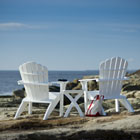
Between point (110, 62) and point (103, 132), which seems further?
point (110, 62)

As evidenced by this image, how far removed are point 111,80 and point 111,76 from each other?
0.28ft

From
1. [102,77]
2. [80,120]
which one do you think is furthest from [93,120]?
[102,77]

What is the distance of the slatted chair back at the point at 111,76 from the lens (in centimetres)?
662

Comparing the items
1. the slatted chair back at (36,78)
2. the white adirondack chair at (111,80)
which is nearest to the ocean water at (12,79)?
the slatted chair back at (36,78)

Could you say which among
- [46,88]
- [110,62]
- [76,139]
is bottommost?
[76,139]

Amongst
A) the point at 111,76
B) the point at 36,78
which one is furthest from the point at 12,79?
the point at 111,76

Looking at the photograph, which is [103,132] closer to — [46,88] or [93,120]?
[93,120]

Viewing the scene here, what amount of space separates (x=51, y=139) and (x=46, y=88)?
198 cm

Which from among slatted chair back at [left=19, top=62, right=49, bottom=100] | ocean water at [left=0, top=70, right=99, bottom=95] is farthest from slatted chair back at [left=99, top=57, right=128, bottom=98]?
ocean water at [left=0, top=70, right=99, bottom=95]

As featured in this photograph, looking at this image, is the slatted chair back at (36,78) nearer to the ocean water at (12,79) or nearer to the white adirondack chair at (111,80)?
the white adirondack chair at (111,80)

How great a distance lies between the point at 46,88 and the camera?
6.55m

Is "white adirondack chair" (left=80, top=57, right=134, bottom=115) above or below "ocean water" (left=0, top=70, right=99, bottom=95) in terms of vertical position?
above

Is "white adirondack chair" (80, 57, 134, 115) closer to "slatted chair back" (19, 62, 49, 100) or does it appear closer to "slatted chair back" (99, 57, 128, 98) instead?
"slatted chair back" (99, 57, 128, 98)

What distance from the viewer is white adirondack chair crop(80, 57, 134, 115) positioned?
6.62 metres
